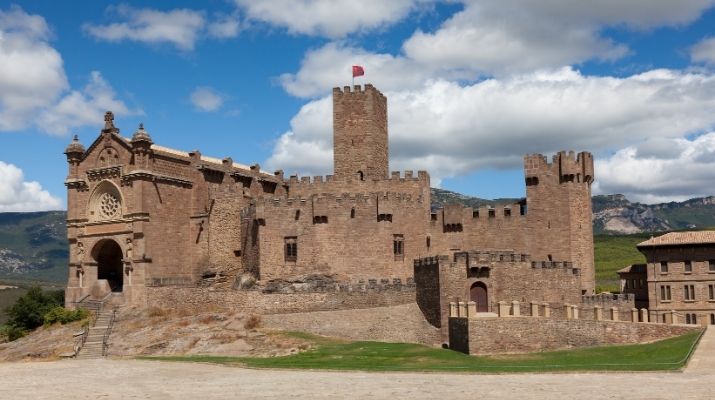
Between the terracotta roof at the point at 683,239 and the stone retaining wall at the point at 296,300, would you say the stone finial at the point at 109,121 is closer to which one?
the stone retaining wall at the point at 296,300

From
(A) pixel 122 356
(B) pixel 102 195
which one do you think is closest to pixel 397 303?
(A) pixel 122 356

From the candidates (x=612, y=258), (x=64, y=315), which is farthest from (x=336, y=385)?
(x=612, y=258)

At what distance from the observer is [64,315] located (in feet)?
153

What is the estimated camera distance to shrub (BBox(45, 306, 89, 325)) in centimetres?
4647

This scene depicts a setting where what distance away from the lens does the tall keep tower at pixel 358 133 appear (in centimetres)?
5631

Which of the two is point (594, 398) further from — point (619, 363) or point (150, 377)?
point (150, 377)

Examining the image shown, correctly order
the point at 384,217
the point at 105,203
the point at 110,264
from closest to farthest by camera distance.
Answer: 1. the point at 384,217
2. the point at 105,203
3. the point at 110,264

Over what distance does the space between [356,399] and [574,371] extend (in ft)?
31.2

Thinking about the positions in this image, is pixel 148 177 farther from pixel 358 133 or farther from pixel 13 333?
pixel 358 133

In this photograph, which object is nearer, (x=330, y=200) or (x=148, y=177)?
(x=148, y=177)

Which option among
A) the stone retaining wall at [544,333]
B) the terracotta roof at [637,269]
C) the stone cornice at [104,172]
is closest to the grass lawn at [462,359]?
the stone retaining wall at [544,333]

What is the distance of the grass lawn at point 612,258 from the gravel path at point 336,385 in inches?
1821

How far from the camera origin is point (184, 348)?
37938mm

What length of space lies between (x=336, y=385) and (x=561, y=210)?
104 ft
